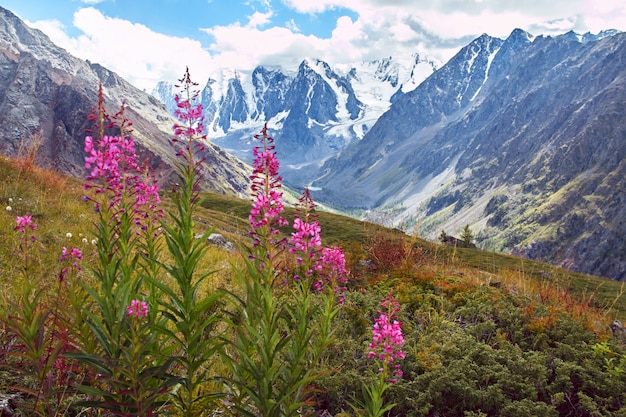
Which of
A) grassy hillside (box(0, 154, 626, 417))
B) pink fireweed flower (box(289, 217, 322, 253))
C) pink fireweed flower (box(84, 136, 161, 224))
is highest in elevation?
pink fireweed flower (box(84, 136, 161, 224))

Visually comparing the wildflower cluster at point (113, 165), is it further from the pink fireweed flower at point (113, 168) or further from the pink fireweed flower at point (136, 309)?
the pink fireweed flower at point (136, 309)

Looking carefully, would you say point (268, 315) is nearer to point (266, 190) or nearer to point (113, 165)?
point (266, 190)

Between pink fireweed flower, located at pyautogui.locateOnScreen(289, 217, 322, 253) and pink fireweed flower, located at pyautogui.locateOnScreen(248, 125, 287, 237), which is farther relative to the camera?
pink fireweed flower, located at pyautogui.locateOnScreen(289, 217, 322, 253)

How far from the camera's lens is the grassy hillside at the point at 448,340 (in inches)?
237

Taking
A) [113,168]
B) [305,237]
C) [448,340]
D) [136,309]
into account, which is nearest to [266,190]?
[305,237]

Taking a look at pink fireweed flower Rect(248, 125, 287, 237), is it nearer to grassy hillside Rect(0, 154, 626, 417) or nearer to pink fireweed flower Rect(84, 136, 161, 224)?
pink fireweed flower Rect(84, 136, 161, 224)

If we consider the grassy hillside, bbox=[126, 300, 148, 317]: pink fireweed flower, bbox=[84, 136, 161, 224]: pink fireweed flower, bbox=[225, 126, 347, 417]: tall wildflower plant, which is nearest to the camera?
bbox=[126, 300, 148, 317]: pink fireweed flower

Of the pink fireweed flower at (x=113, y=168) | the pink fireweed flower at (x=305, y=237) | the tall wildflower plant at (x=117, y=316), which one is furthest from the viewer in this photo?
the pink fireweed flower at (x=305, y=237)

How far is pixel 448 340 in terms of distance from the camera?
7555mm

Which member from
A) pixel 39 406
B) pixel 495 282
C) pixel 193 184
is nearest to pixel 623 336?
pixel 495 282

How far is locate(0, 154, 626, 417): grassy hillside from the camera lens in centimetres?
602

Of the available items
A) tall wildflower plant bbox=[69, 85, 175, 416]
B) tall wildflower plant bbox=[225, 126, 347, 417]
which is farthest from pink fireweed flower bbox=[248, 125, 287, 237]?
tall wildflower plant bbox=[69, 85, 175, 416]

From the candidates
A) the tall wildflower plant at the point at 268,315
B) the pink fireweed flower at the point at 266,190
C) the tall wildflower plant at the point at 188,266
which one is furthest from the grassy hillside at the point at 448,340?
the pink fireweed flower at the point at 266,190

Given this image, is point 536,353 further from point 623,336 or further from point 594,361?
point 623,336
